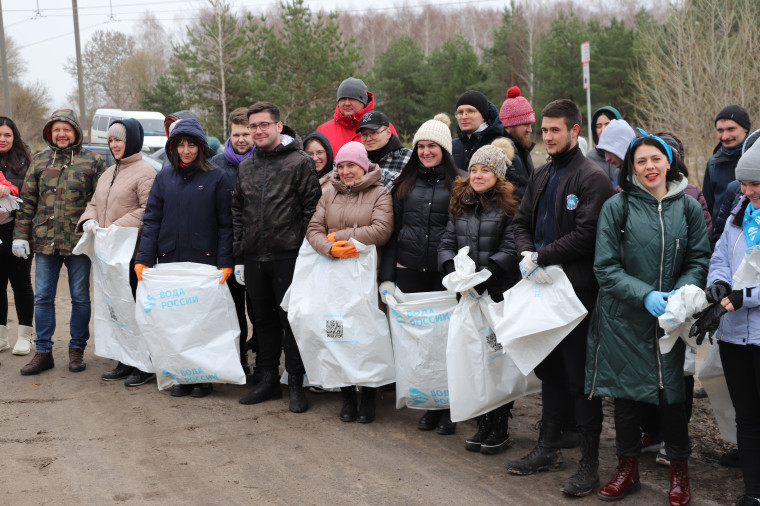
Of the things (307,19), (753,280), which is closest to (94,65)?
(307,19)

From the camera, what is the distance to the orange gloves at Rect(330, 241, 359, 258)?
464 centimetres

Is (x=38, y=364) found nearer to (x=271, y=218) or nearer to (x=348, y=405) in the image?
(x=271, y=218)

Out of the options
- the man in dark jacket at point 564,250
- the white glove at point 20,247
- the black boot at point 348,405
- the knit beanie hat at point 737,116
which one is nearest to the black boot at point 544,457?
the man in dark jacket at point 564,250

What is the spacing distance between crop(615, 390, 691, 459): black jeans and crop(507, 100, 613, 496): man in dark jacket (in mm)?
156

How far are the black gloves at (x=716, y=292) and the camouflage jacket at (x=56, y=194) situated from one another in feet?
15.4

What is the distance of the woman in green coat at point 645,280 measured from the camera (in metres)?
3.45

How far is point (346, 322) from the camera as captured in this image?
184 inches

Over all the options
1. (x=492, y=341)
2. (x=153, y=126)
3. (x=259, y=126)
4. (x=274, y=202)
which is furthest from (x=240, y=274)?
(x=153, y=126)

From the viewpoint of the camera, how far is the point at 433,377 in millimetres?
4496

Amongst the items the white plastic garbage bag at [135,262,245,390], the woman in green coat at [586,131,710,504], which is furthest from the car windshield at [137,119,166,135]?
the woman in green coat at [586,131,710,504]

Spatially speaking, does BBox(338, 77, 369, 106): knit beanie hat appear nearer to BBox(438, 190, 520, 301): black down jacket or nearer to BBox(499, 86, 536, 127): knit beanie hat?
BBox(499, 86, 536, 127): knit beanie hat

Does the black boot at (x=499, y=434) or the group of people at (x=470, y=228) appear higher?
the group of people at (x=470, y=228)

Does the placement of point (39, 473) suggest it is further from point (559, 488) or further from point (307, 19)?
point (307, 19)

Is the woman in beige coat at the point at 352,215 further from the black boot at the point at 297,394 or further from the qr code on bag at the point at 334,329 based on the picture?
the qr code on bag at the point at 334,329
